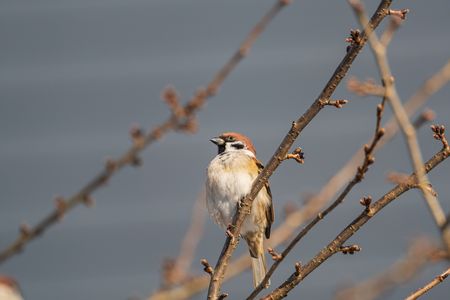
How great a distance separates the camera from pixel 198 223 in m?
3.18

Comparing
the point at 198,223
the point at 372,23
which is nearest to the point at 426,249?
the point at 372,23

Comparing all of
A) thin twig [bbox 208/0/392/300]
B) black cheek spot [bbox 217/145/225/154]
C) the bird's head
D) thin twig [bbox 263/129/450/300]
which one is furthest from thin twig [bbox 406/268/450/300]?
black cheek spot [bbox 217/145/225/154]

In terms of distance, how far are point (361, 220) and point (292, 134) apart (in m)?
0.37

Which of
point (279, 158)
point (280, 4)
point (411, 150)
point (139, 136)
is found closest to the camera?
point (411, 150)

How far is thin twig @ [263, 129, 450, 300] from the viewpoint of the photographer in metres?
1.83

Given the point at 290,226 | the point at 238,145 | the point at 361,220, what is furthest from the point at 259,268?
the point at 361,220

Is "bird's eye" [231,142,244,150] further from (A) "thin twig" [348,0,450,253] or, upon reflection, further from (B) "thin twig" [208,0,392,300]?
(A) "thin twig" [348,0,450,253]

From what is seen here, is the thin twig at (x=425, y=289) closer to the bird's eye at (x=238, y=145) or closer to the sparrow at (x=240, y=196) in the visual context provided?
the sparrow at (x=240, y=196)

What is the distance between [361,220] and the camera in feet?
6.23

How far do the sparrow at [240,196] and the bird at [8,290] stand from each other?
1.55m

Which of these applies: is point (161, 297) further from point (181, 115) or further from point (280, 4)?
point (280, 4)

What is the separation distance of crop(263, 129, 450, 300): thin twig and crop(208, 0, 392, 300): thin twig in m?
0.24

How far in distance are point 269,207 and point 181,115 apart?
4.91 ft

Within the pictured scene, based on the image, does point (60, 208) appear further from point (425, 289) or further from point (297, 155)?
point (425, 289)
